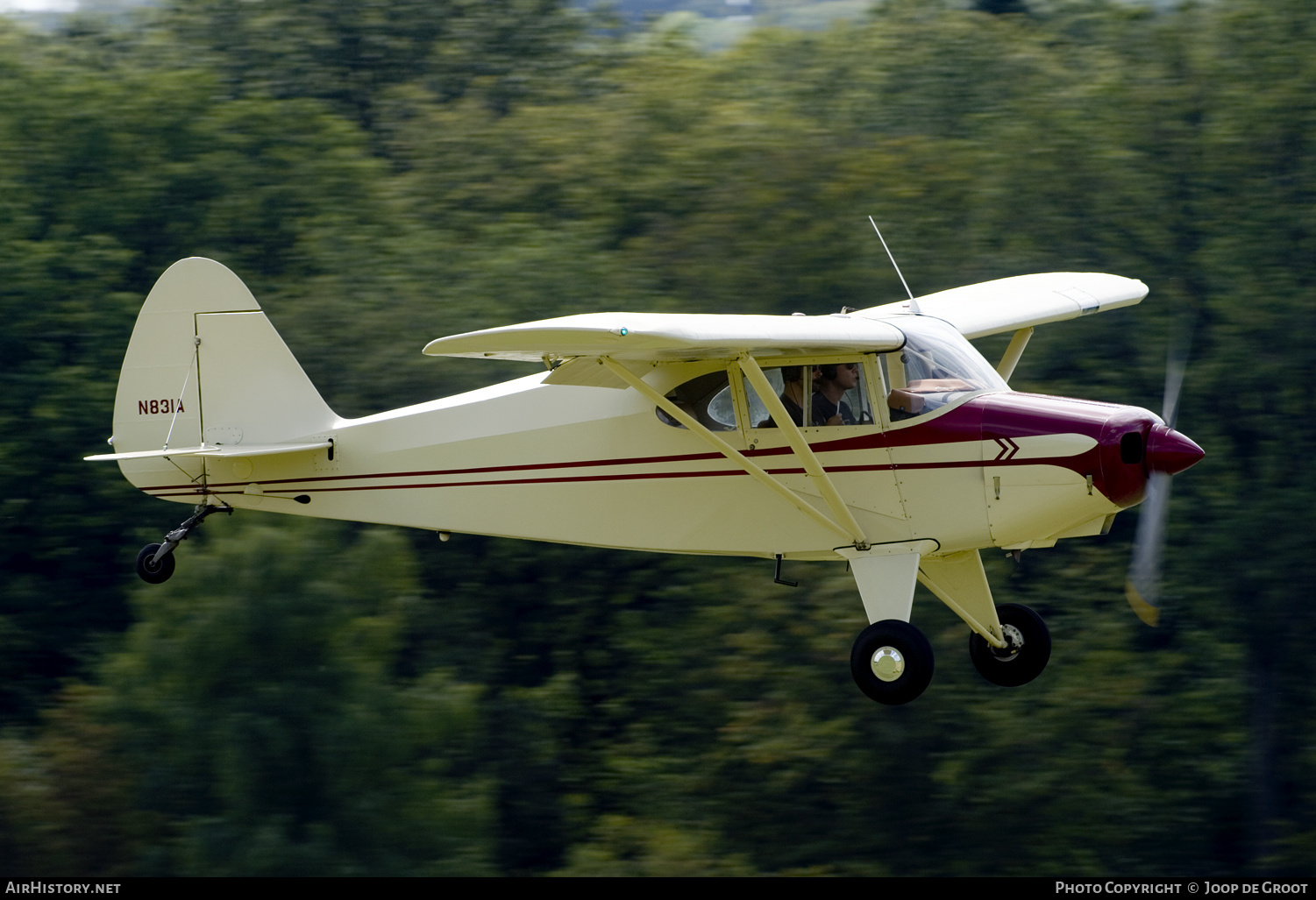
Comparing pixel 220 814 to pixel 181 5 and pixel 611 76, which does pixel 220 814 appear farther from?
pixel 181 5

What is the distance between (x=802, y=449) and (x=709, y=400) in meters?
0.76

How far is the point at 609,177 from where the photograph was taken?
2289 cm

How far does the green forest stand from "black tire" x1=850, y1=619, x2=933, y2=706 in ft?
30.8

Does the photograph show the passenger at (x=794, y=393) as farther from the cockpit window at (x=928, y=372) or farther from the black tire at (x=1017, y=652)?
the black tire at (x=1017, y=652)

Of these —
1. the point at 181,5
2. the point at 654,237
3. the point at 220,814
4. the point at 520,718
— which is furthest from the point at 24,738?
the point at 181,5

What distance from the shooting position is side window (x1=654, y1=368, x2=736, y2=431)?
32.1 ft

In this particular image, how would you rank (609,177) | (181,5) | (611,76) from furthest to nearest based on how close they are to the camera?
(181,5) → (611,76) → (609,177)

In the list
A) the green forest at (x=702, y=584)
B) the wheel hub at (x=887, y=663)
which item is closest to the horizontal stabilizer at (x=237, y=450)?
the wheel hub at (x=887, y=663)

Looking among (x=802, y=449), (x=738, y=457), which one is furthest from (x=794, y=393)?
(x=738, y=457)

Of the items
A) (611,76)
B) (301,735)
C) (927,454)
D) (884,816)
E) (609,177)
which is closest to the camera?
(927,454)

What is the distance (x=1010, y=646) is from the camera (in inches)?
404

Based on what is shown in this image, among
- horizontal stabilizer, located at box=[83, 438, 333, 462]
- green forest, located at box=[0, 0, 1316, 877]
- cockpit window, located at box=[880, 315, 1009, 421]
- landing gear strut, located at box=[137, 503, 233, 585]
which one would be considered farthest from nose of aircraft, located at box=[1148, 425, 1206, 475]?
green forest, located at box=[0, 0, 1316, 877]

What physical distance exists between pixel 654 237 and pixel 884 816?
8372mm

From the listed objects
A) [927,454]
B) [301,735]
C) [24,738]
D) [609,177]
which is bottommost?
[24,738]
